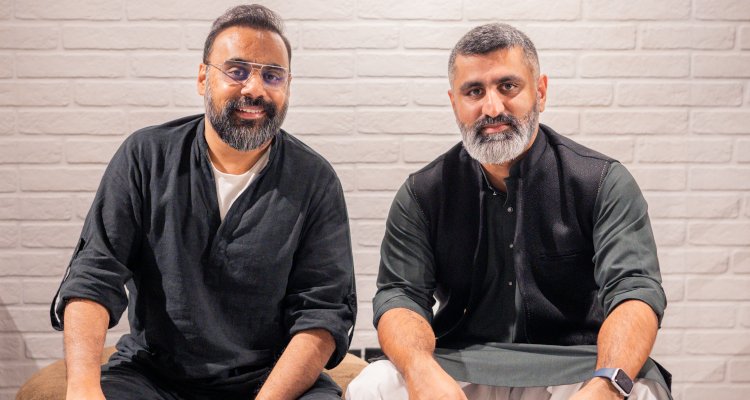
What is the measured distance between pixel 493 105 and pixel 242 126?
0.70m

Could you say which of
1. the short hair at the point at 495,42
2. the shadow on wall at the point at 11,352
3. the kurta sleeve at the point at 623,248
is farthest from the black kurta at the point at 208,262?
the shadow on wall at the point at 11,352

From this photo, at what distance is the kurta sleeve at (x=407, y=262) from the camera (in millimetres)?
2416

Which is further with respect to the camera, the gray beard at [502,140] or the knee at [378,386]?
the gray beard at [502,140]

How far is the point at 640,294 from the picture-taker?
6.98ft

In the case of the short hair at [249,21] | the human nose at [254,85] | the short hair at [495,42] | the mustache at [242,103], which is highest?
the short hair at [249,21]

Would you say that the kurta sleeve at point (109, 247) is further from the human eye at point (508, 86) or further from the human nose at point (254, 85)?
the human eye at point (508, 86)

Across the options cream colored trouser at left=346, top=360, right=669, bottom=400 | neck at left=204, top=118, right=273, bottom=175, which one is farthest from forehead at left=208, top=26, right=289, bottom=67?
cream colored trouser at left=346, top=360, right=669, bottom=400

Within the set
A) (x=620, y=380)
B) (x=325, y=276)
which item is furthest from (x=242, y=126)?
(x=620, y=380)

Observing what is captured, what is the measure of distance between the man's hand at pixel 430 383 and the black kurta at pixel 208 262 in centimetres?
26

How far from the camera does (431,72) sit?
10.1 ft

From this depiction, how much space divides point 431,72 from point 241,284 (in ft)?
3.85

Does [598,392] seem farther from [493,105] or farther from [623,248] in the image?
[493,105]

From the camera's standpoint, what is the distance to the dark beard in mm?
2349

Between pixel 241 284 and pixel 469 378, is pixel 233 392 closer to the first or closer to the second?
pixel 241 284
